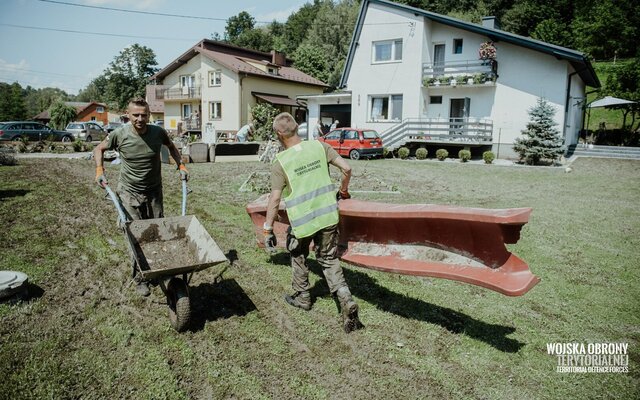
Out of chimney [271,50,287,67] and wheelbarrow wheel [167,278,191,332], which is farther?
chimney [271,50,287,67]

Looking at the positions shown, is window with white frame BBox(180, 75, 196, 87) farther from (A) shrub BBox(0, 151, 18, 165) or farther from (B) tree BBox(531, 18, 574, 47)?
(B) tree BBox(531, 18, 574, 47)

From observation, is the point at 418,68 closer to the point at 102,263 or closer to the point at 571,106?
the point at 571,106

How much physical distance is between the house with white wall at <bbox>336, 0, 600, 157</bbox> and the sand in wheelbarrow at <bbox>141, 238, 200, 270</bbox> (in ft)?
64.9

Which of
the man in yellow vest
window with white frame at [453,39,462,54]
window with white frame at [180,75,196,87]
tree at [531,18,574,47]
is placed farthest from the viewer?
tree at [531,18,574,47]

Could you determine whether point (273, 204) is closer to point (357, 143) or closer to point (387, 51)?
point (357, 143)

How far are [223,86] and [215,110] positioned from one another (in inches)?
104

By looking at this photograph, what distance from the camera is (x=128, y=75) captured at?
77.4m

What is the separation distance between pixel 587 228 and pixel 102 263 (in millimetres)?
8161

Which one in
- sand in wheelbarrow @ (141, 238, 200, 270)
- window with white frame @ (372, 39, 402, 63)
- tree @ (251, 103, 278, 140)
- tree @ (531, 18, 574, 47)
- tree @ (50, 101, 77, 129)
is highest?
tree @ (531, 18, 574, 47)

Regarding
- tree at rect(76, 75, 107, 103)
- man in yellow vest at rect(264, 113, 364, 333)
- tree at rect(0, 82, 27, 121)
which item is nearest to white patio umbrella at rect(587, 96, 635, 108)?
man in yellow vest at rect(264, 113, 364, 333)

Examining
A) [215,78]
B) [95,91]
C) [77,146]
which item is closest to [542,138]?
[77,146]

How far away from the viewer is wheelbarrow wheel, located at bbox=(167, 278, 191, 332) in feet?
12.3

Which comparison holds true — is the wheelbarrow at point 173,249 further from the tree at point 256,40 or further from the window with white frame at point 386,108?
the tree at point 256,40

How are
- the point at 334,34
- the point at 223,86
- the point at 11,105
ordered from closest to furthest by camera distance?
1. the point at 223,86
2. the point at 334,34
3. the point at 11,105
